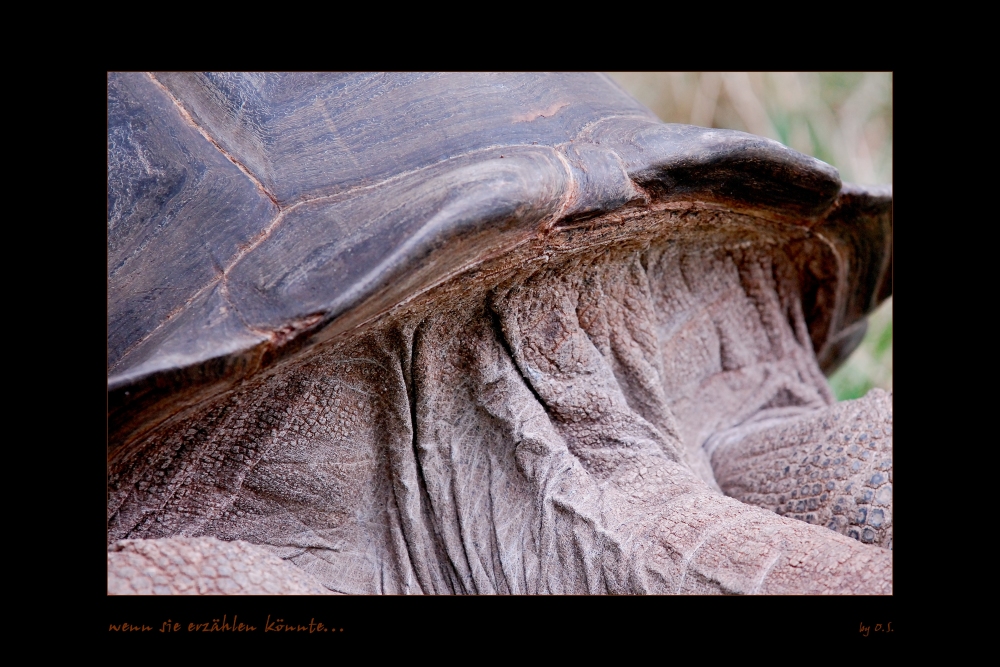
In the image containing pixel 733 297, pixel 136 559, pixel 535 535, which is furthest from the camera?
pixel 733 297

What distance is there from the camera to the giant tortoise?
2.43 feet

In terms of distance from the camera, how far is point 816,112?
7.94 ft

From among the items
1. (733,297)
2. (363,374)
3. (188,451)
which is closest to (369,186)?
(363,374)

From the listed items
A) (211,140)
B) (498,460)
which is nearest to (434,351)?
(498,460)

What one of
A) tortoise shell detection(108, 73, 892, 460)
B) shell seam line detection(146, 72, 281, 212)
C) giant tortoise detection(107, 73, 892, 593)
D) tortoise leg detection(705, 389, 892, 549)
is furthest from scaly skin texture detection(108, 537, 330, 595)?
tortoise leg detection(705, 389, 892, 549)

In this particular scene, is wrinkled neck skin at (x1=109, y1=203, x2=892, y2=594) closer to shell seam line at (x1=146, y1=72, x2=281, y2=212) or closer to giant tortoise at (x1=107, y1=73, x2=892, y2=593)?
giant tortoise at (x1=107, y1=73, x2=892, y2=593)

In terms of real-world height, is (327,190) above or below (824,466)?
above

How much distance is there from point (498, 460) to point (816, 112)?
1945 mm

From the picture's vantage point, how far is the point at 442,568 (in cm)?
95

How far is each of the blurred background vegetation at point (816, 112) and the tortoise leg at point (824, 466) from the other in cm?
134

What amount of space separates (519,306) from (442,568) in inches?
12.8
